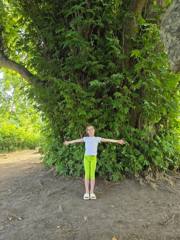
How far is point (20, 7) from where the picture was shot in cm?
642

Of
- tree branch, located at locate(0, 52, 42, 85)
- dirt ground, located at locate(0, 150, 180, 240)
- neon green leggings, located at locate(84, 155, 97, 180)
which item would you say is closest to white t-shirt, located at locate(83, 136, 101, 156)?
neon green leggings, located at locate(84, 155, 97, 180)

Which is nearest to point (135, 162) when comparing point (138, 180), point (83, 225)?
point (138, 180)

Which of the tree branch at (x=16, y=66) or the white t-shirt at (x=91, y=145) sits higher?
the tree branch at (x=16, y=66)

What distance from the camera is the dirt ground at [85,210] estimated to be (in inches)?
159

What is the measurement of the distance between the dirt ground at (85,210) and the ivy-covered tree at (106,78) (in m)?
0.43

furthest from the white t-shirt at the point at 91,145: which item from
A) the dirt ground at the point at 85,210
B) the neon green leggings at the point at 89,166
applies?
the dirt ground at the point at 85,210

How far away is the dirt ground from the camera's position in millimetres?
4047

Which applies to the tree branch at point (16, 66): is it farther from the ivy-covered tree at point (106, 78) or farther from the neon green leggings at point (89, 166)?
the neon green leggings at point (89, 166)

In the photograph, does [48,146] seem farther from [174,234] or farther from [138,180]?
[174,234]

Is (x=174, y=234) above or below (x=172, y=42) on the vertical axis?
below

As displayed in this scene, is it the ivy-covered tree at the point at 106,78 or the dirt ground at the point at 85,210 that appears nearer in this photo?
the dirt ground at the point at 85,210

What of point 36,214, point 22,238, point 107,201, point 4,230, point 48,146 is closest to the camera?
point 22,238

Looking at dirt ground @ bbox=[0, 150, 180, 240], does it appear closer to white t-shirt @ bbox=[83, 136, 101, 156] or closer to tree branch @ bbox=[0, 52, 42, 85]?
white t-shirt @ bbox=[83, 136, 101, 156]

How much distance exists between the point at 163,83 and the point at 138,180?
1.86m
